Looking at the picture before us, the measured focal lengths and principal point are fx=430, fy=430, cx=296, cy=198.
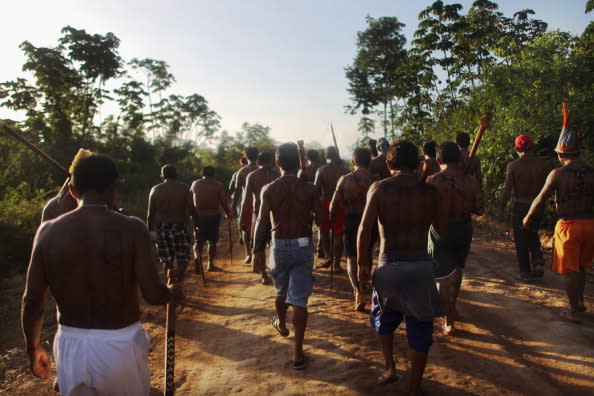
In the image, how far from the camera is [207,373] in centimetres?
434

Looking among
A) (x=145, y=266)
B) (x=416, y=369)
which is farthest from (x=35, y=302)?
(x=416, y=369)

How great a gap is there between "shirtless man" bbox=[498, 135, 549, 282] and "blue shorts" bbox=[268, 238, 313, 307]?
12.0ft

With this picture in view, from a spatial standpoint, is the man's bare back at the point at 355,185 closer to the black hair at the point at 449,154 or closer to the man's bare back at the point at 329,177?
the man's bare back at the point at 329,177

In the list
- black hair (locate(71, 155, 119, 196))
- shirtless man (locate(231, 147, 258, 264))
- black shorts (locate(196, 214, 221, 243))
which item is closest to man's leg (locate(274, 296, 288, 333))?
black hair (locate(71, 155, 119, 196))

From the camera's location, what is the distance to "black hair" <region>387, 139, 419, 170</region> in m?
3.62

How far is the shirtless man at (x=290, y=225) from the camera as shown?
439cm

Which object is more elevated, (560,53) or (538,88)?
(560,53)

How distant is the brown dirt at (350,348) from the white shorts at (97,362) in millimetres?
1794

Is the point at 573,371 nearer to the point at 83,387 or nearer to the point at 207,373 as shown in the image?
the point at 207,373

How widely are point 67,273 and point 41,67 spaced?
17.0 meters

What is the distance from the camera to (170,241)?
270 inches

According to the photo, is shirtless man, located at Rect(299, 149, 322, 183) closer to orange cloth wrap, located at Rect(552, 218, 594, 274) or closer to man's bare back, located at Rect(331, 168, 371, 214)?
man's bare back, located at Rect(331, 168, 371, 214)

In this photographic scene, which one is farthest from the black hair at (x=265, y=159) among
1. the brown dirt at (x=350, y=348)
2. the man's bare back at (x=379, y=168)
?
the brown dirt at (x=350, y=348)

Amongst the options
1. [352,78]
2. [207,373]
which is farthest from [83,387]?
[352,78]
